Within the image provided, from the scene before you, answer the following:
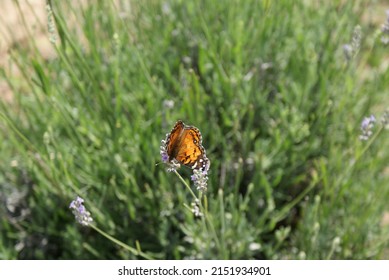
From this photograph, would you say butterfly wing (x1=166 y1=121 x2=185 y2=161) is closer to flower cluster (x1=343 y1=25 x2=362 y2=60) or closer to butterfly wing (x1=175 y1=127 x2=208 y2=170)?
butterfly wing (x1=175 y1=127 x2=208 y2=170)

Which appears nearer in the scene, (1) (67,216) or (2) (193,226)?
(2) (193,226)

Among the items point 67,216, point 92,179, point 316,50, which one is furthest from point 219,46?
point 67,216

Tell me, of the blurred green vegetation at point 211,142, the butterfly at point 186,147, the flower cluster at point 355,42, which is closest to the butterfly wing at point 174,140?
the butterfly at point 186,147

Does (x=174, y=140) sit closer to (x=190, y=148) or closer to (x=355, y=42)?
(x=190, y=148)

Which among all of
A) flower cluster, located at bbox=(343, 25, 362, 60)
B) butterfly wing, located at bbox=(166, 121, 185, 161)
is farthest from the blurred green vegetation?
butterfly wing, located at bbox=(166, 121, 185, 161)

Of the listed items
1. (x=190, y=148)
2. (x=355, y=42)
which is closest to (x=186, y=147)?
(x=190, y=148)

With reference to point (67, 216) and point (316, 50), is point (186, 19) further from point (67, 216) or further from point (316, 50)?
point (67, 216)
